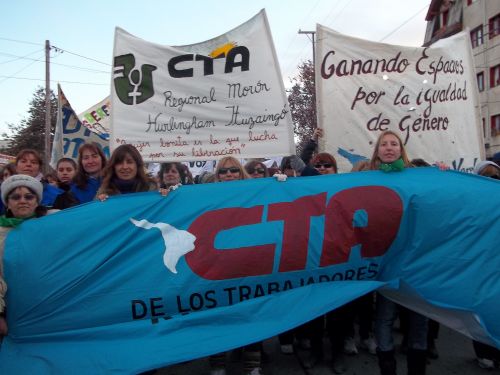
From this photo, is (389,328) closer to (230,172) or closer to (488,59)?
(230,172)

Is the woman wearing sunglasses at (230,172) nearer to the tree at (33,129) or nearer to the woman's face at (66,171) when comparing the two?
the woman's face at (66,171)

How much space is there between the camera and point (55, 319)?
2.71 metres

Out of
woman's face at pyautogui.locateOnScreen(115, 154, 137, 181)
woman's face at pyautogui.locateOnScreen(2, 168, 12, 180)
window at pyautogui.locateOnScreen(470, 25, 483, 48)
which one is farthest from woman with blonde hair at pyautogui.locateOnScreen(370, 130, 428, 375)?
window at pyautogui.locateOnScreen(470, 25, 483, 48)

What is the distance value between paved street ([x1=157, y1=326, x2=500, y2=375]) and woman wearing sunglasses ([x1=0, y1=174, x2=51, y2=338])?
1.64 metres

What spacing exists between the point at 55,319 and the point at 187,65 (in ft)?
10.0

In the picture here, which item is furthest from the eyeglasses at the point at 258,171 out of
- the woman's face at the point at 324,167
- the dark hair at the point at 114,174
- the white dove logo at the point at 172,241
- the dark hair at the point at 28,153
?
the dark hair at the point at 28,153

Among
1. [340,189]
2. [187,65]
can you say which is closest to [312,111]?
[187,65]

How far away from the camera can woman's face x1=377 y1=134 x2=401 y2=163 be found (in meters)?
3.32

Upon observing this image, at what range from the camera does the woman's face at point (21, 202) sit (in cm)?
286

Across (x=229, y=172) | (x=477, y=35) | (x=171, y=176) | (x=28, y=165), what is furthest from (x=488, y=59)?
(x=28, y=165)

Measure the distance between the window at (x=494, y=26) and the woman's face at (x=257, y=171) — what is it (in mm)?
28240

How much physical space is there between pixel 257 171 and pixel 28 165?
2.19 meters

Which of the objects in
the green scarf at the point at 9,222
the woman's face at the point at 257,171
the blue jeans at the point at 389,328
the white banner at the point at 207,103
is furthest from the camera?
the white banner at the point at 207,103

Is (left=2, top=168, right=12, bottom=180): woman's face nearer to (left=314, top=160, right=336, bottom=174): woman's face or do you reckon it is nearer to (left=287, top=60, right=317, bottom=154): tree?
(left=314, top=160, right=336, bottom=174): woman's face
